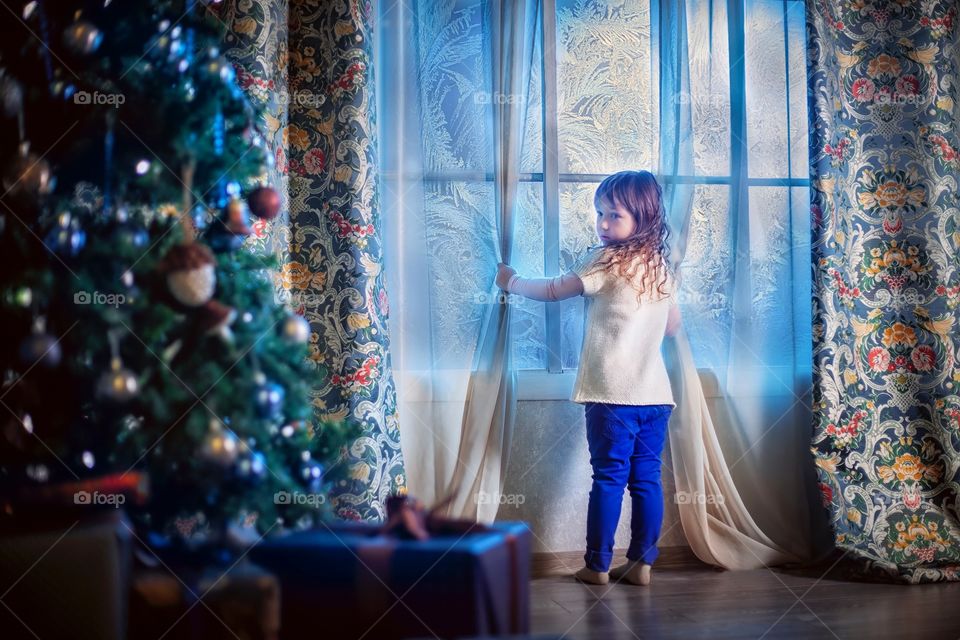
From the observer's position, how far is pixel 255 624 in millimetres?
1620

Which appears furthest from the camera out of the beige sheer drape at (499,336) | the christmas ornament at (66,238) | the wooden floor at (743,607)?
the beige sheer drape at (499,336)

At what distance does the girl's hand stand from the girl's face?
0.30 meters

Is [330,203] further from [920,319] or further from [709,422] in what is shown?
[920,319]

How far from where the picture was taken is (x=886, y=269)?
2754 mm

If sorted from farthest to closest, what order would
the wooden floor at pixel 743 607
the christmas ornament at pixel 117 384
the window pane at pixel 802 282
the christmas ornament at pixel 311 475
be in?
1. the window pane at pixel 802 282
2. the wooden floor at pixel 743 607
3. the christmas ornament at pixel 311 475
4. the christmas ornament at pixel 117 384

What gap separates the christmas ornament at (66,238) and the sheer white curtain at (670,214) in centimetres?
116

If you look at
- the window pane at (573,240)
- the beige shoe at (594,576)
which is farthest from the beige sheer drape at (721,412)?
the beige shoe at (594,576)

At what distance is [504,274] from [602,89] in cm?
71

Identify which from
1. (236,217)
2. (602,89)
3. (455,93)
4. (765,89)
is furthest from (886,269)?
(236,217)

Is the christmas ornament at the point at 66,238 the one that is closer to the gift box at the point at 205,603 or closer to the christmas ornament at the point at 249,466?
the christmas ornament at the point at 249,466

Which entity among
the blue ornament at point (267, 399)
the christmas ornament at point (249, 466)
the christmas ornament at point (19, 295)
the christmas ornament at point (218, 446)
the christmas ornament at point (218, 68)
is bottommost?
the christmas ornament at point (249, 466)

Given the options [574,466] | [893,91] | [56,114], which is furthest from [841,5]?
[56,114]

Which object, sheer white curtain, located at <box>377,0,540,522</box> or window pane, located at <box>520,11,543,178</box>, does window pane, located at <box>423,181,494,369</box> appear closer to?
sheer white curtain, located at <box>377,0,540,522</box>

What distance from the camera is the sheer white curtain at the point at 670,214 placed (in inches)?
103
